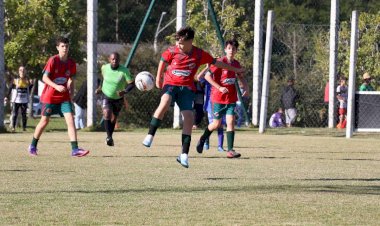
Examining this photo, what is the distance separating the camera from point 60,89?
16922 millimetres

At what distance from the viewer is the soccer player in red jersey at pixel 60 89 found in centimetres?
1727

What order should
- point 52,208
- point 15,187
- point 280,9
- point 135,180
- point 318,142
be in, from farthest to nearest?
point 280,9
point 318,142
point 135,180
point 15,187
point 52,208

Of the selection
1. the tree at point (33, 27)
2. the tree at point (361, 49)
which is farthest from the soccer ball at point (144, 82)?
the tree at point (33, 27)

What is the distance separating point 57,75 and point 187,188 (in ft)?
19.7

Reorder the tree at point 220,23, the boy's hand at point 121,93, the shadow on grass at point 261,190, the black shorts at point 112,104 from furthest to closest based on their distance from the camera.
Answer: the tree at point 220,23 → the black shorts at point 112,104 → the boy's hand at point 121,93 → the shadow on grass at point 261,190

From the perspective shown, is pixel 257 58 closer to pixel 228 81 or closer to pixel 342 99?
pixel 342 99

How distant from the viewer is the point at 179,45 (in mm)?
14797

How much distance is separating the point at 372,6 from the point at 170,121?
354 inches

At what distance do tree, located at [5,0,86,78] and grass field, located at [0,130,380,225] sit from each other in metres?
24.3

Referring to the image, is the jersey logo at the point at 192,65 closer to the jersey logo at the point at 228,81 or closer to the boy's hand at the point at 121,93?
the jersey logo at the point at 228,81

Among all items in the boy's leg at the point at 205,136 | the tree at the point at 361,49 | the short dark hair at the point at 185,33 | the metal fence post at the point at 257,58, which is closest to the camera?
the short dark hair at the point at 185,33

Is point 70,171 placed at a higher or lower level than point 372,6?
lower

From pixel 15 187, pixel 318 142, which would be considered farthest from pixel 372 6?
pixel 15 187

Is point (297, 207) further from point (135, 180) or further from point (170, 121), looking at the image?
point (170, 121)
